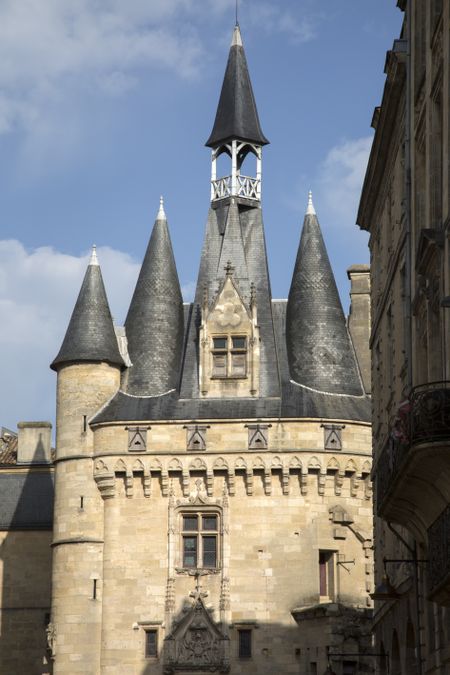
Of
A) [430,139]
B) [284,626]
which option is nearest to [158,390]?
[284,626]

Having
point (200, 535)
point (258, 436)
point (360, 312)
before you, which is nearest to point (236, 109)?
point (360, 312)

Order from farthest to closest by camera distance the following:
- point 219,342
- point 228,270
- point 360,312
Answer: point 360,312 < point 228,270 < point 219,342

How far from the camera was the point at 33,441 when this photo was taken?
54031 millimetres

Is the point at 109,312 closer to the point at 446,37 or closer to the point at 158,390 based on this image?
the point at 158,390

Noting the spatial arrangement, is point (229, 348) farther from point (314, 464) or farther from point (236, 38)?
point (236, 38)

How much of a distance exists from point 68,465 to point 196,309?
655 centimetres

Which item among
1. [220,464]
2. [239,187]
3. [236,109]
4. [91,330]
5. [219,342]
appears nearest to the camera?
[220,464]

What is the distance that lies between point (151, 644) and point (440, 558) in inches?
977

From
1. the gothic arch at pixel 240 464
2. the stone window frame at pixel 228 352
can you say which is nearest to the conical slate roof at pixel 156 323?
the stone window frame at pixel 228 352

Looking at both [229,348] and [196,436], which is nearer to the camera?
[196,436]

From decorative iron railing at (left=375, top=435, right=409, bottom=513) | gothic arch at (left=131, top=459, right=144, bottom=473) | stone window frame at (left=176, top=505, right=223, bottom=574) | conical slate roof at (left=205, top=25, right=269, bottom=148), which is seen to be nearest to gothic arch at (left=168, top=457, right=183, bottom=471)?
gothic arch at (left=131, top=459, right=144, bottom=473)

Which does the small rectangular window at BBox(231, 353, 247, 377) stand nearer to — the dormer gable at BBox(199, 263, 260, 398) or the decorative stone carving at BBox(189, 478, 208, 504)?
the dormer gable at BBox(199, 263, 260, 398)

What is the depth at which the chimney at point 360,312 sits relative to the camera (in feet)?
149

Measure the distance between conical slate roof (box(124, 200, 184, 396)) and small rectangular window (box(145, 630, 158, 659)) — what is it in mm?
7306
